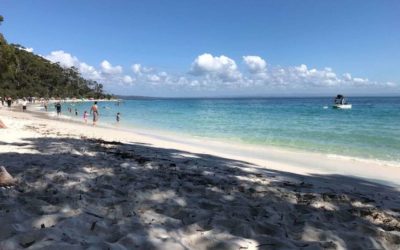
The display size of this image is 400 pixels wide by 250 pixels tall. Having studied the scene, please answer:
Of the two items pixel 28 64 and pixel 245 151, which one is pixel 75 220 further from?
pixel 28 64

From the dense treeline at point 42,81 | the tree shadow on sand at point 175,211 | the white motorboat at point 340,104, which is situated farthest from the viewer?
the dense treeline at point 42,81

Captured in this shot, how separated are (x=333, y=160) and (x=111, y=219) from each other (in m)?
11.9

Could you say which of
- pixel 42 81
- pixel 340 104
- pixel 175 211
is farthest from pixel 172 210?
pixel 42 81

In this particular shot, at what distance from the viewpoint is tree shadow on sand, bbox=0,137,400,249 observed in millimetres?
4039

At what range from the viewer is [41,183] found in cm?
625

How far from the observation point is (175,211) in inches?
208

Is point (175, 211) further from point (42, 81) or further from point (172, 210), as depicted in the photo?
point (42, 81)

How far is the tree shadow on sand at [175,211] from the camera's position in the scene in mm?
4039

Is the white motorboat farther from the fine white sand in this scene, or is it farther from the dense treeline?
the dense treeline

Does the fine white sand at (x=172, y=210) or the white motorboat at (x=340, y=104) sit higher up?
the fine white sand at (x=172, y=210)

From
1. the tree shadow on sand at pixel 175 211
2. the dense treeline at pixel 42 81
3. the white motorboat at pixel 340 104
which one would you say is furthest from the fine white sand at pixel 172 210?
Answer: the dense treeline at pixel 42 81

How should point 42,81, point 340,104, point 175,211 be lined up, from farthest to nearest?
point 42,81 → point 340,104 → point 175,211

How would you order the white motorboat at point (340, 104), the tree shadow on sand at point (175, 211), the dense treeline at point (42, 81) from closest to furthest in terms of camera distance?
the tree shadow on sand at point (175, 211)
the white motorboat at point (340, 104)
the dense treeline at point (42, 81)

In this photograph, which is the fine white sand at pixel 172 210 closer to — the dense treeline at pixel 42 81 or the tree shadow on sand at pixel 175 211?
the tree shadow on sand at pixel 175 211
